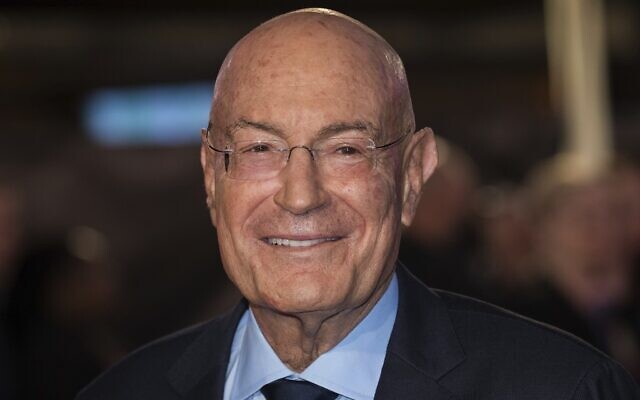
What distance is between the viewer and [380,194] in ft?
8.04

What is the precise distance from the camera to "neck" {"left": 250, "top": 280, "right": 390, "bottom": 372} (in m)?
2.50

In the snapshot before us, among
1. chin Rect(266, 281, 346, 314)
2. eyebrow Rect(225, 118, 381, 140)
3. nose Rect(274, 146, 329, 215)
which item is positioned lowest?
chin Rect(266, 281, 346, 314)

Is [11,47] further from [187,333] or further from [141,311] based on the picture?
[187,333]

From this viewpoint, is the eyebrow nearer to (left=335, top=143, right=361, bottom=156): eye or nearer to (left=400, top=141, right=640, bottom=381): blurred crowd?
(left=335, top=143, right=361, bottom=156): eye

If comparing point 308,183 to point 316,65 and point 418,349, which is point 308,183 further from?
point 418,349

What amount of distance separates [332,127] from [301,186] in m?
0.13

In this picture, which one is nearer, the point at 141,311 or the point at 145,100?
the point at 141,311

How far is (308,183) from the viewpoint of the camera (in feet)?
7.78

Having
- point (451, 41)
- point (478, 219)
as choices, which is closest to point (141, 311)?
point (478, 219)

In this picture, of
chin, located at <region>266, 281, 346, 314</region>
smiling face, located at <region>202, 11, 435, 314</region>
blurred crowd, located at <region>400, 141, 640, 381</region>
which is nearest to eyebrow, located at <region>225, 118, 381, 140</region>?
smiling face, located at <region>202, 11, 435, 314</region>

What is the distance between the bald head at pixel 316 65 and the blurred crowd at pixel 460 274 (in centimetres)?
192

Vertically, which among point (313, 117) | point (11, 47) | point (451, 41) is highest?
point (313, 117)

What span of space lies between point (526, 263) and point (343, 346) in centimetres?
442

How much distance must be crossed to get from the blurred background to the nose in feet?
6.62
